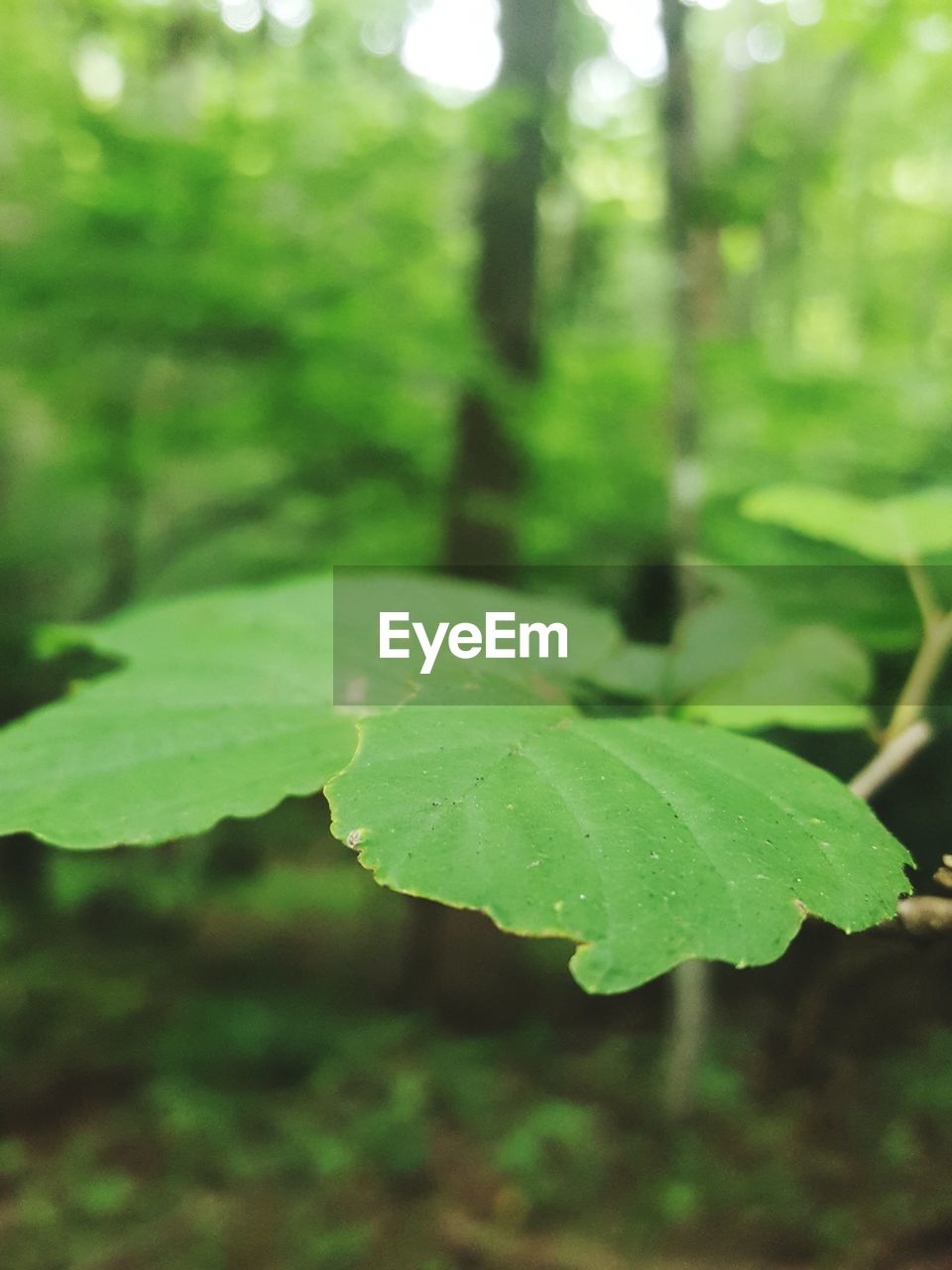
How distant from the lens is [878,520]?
978 millimetres

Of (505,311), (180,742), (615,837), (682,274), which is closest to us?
(615,837)

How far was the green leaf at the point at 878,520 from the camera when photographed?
0.92 m

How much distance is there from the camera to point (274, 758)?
624 millimetres

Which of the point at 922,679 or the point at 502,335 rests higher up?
the point at 502,335

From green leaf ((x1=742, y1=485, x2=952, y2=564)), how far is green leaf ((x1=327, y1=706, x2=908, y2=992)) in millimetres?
422

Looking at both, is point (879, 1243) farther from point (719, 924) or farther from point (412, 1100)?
point (719, 924)

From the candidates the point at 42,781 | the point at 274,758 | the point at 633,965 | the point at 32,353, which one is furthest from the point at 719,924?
the point at 32,353

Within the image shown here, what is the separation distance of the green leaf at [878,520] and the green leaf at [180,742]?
56 centimetres

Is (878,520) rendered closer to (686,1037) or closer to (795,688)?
(795,688)

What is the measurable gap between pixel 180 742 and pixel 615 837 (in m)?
0.33

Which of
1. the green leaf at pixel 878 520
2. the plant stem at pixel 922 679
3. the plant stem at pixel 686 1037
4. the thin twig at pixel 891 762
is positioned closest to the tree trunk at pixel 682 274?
the green leaf at pixel 878 520

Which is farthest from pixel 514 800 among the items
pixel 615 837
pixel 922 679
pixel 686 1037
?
pixel 686 1037

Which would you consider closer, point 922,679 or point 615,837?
point 615,837

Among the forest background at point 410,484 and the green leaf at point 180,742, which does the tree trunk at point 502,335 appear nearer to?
the forest background at point 410,484
